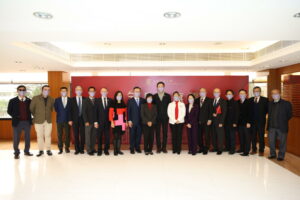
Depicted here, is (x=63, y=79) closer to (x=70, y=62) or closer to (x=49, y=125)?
(x=70, y=62)

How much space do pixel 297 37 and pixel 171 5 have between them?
262 centimetres

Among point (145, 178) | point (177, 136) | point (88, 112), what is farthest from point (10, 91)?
point (145, 178)

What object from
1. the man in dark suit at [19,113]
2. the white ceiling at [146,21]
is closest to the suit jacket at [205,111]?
the white ceiling at [146,21]

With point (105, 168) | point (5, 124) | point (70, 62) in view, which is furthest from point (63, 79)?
point (105, 168)

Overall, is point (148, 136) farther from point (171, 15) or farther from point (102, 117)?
point (171, 15)

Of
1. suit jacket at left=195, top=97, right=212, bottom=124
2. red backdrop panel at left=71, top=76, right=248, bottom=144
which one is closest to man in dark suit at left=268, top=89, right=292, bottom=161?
red backdrop panel at left=71, top=76, right=248, bottom=144

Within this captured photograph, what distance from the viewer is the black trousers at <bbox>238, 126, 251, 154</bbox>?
5.20 metres

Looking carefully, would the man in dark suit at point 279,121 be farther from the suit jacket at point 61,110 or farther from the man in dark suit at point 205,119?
the suit jacket at point 61,110

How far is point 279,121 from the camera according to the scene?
4871mm

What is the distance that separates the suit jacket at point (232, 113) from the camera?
5199 mm

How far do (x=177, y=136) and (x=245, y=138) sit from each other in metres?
1.69

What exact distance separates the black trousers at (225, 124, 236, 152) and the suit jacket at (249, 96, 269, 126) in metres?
0.53

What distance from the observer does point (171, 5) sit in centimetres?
245

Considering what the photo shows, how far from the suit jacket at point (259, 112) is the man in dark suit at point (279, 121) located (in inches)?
5.6
